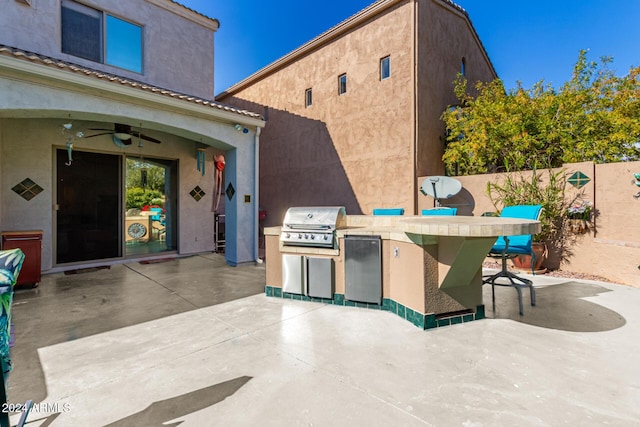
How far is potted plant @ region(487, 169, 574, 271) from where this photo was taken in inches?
202

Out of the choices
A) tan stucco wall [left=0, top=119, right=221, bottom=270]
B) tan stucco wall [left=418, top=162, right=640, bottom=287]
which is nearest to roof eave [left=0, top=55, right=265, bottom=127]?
tan stucco wall [left=0, top=119, right=221, bottom=270]

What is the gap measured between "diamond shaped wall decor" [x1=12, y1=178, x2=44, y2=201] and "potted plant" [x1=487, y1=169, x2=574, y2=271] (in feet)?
29.5

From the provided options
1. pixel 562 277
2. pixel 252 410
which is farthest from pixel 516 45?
pixel 252 410

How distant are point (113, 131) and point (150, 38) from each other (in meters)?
2.66

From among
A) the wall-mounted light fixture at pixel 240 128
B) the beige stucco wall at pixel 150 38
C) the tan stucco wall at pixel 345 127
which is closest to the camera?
the beige stucco wall at pixel 150 38

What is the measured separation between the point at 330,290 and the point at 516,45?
1222cm

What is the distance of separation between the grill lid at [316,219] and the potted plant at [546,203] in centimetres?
367

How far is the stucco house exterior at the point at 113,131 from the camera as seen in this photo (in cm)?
467

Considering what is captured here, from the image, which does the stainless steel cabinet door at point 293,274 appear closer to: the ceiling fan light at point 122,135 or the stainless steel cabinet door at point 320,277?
the stainless steel cabinet door at point 320,277

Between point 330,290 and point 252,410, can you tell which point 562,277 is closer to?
point 330,290

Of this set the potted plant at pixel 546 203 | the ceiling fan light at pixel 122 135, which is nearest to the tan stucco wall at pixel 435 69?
the potted plant at pixel 546 203

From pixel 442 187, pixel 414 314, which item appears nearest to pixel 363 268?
pixel 414 314

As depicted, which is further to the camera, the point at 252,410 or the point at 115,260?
the point at 115,260

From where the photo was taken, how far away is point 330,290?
3660 millimetres
